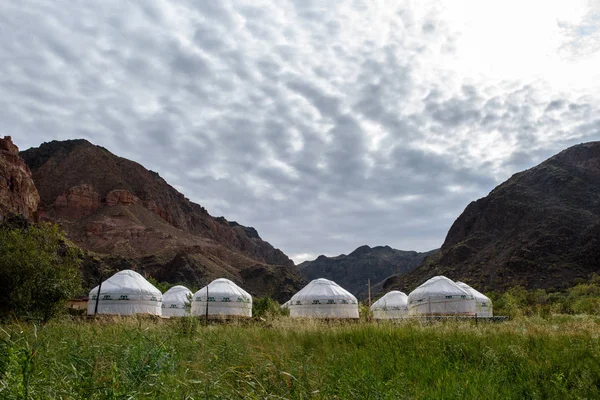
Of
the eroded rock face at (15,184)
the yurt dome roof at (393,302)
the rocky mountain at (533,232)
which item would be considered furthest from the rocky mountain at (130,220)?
the yurt dome roof at (393,302)

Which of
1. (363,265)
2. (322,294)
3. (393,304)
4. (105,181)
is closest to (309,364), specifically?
(322,294)

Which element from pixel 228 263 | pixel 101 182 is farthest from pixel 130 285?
pixel 101 182

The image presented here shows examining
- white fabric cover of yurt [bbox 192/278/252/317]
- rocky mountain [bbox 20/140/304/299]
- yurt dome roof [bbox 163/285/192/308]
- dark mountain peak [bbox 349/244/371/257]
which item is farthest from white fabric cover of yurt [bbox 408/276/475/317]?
dark mountain peak [bbox 349/244/371/257]

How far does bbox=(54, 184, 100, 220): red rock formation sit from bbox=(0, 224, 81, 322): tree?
75972mm

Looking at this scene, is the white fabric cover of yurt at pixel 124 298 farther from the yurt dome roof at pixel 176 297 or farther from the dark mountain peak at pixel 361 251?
the dark mountain peak at pixel 361 251

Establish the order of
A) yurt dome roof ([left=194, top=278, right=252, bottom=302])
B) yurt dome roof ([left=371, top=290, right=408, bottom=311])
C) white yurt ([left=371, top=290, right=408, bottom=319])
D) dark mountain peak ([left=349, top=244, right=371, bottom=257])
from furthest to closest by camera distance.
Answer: dark mountain peak ([left=349, top=244, right=371, bottom=257])
yurt dome roof ([left=371, top=290, right=408, bottom=311])
white yurt ([left=371, top=290, right=408, bottom=319])
yurt dome roof ([left=194, top=278, right=252, bottom=302])

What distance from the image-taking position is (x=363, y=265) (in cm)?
17200

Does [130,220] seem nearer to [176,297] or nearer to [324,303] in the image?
[176,297]

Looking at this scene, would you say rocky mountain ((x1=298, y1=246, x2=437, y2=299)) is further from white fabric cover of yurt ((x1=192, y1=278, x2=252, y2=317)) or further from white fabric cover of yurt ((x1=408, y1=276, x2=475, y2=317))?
white fabric cover of yurt ((x1=408, y1=276, x2=475, y2=317))

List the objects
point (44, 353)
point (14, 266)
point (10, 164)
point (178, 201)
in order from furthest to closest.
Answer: point (178, 201), point (10, 164), point (14, 266), point (44, 353)

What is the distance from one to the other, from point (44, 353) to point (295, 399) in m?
2.65

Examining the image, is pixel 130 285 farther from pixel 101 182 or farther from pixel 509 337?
pixel 101 182

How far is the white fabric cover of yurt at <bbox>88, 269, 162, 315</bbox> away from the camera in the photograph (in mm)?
27375

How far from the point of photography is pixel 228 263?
289ft
